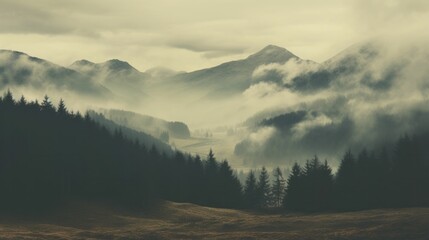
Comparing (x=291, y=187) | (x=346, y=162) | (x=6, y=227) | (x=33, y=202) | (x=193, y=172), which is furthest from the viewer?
(x=193, y=172)

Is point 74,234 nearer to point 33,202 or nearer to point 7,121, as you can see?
point 33,202

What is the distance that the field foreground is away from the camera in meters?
66.4

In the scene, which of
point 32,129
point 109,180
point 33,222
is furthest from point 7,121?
point 33,222

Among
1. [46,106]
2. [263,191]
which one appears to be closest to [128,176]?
[46,106]

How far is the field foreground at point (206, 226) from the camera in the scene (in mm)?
66438

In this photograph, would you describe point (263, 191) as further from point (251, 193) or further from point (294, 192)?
point (294, 192)

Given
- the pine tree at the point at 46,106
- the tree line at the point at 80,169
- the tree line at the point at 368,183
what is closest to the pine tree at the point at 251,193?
the tree line at the point at 80,169

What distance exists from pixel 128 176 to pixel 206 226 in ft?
119

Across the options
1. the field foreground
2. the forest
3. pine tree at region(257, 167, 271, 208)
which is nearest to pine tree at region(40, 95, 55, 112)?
the forest

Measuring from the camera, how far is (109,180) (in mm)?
113375

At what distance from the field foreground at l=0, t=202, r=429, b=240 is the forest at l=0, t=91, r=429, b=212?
302 inches

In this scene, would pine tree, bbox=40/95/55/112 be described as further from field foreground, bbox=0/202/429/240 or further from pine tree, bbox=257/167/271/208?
pine tree, bbox=257/167/271/208

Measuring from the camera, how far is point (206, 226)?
83.0m

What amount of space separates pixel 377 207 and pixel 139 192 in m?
45.6
